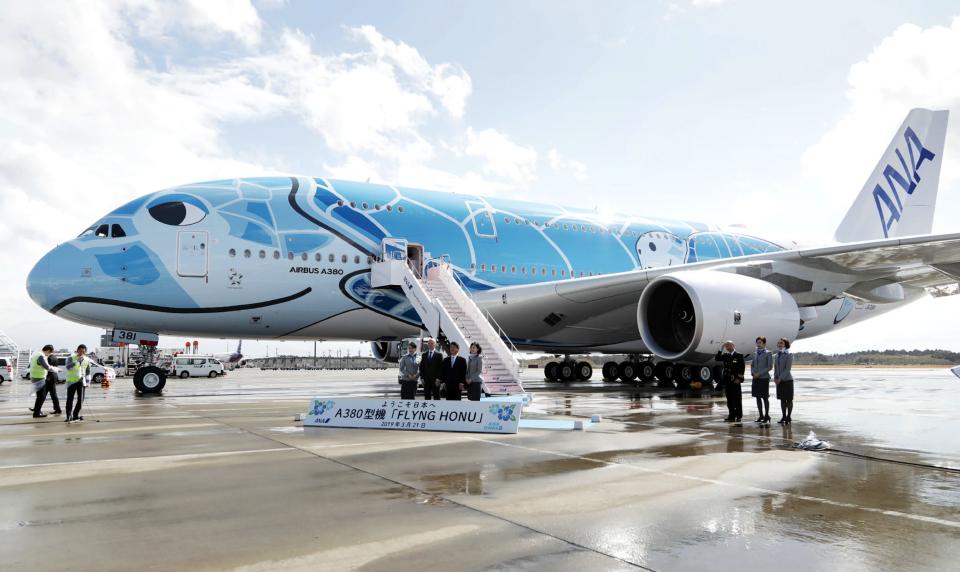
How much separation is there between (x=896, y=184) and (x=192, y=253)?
18460 mm

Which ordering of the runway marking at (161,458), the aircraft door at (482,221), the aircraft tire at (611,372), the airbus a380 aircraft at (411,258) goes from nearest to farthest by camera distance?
1. the runway marking at (161,458)
2. the airbus a380 aircraft at (411,258)
3. the aircraft door at (482,221)
4. the aircraft tire at (611,372)

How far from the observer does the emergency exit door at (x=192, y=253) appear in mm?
12742

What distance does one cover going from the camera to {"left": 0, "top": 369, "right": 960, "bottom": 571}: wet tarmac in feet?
9.70

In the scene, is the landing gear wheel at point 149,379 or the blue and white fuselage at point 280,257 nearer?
the blue and white fuselage at point 280,257

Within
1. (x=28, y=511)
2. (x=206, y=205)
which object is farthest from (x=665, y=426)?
(x=206, y=205)

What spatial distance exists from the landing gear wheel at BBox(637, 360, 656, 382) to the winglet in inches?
256

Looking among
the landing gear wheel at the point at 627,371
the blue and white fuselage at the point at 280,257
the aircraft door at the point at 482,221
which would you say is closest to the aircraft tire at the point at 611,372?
the landing gear wheel at the point at 627,371

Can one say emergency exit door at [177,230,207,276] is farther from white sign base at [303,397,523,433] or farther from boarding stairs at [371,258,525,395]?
white sign base at [303,397,523,433]

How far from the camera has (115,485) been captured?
441cm

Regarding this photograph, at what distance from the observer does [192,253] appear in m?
12.8

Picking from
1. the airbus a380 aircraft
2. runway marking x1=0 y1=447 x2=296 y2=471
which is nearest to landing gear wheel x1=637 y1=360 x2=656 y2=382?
the airbus a380 aircraft

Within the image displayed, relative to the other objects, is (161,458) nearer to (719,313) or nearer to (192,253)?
(192,253)

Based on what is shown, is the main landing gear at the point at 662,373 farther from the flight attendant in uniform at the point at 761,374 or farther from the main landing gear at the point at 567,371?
the flight attendant in uniform at the point at 761,374

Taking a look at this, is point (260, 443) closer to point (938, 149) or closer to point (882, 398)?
point (882, 398)
